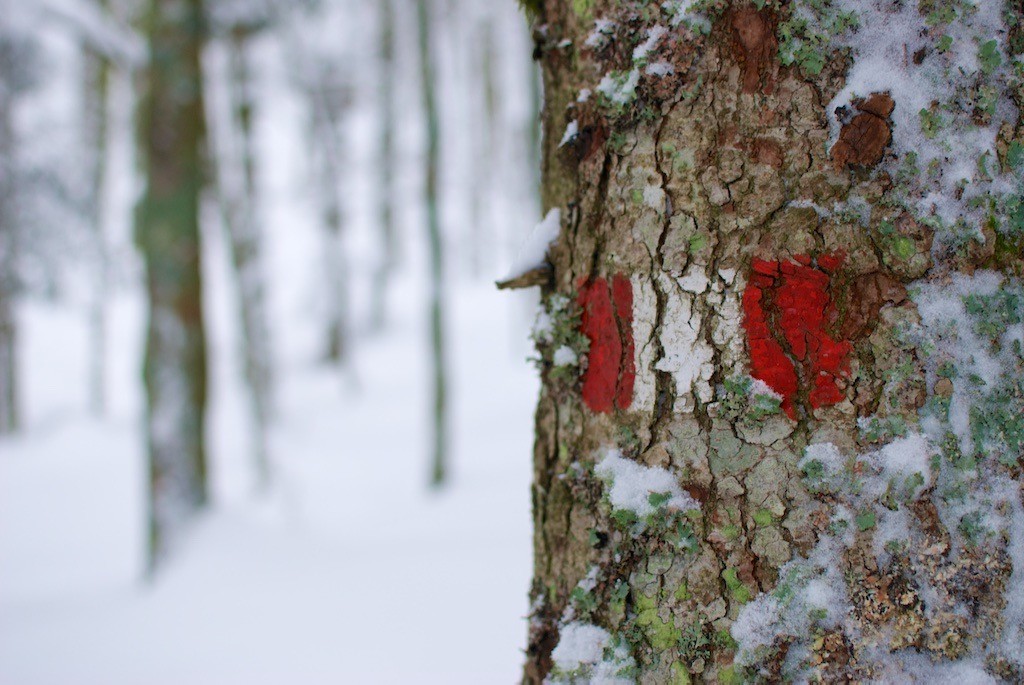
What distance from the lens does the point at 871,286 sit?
850 millimetres

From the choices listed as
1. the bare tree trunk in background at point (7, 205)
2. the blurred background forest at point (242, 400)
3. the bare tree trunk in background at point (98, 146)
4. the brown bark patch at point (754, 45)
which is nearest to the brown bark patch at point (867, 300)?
the brown bark patch at point (754, 45)

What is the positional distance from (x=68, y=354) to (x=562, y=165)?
78.8 ft

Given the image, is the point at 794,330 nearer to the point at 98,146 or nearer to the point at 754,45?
the point at 754,45

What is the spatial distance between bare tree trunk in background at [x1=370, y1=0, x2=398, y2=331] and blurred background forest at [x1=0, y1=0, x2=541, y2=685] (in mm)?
70

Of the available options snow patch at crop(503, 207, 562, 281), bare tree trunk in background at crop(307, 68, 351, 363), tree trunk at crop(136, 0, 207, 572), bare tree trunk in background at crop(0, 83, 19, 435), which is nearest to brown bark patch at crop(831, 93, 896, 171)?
snow patch at crop(503, 207, 562, 281)

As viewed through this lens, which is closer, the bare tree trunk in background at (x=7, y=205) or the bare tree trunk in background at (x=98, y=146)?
the bare tree trunk in background at (x=7, y=205)

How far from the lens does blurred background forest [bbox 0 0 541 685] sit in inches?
154

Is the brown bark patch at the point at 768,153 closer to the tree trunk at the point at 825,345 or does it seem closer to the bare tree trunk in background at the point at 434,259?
the tree trunk at the point at 825,345

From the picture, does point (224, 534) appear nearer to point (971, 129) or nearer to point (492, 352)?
point (971, 129)

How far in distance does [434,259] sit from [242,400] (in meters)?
10.0

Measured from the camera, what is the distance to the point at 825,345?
860mm

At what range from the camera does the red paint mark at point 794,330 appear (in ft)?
2.81

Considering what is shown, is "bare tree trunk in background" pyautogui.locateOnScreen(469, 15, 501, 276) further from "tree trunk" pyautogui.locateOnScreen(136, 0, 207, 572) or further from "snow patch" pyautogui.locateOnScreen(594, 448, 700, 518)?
"snow patch" pyautogui.locateOnScreen(594, 448, 700, 518)

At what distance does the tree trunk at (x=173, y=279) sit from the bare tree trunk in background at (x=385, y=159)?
10491 millimetres
